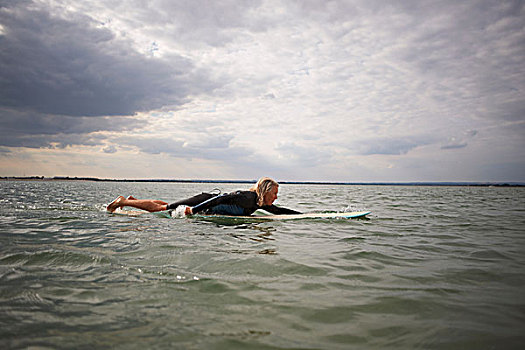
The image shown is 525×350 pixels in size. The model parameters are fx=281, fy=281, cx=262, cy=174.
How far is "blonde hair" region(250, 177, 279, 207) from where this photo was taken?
8.15m

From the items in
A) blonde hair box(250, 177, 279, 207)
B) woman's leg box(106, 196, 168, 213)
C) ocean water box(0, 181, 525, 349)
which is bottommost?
ocean water box(0, 181, 525, 349)

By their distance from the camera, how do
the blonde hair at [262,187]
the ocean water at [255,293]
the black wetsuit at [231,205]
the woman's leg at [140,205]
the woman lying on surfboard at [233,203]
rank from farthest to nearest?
the woman's leg at [140,205] → the black wetsuit at [231,205] → the woman lying on surfboard at [233,203] → the blonde hair at [262,187] → the ocean water at [255,293]

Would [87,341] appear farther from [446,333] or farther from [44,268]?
[446,333]

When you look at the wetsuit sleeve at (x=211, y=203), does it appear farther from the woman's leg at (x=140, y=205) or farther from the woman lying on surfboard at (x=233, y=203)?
the woman's leg at (x=140, y=205)

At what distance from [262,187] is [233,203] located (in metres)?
1.06

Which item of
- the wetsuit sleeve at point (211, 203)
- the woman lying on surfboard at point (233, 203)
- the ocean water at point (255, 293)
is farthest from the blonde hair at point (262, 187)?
the ocean water at point (255, 293)

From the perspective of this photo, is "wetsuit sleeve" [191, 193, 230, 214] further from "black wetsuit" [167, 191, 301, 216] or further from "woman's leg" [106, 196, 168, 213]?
"woman's leg" [106, 196, 168, 213]

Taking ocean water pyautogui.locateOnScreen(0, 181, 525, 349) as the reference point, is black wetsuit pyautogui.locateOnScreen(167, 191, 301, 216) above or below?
above

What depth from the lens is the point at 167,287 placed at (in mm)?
2979

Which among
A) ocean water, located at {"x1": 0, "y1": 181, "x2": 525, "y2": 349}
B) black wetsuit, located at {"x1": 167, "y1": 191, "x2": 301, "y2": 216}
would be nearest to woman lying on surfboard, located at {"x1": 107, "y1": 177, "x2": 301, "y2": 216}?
black wetsuit, located at {"x1": 167, "y1": 191, "x2": 301, "y2": 216}

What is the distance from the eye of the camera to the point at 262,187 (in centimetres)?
833

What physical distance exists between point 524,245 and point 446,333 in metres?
5.04

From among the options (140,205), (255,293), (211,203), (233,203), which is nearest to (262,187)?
(233,203)

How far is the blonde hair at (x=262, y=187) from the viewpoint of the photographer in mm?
8148
